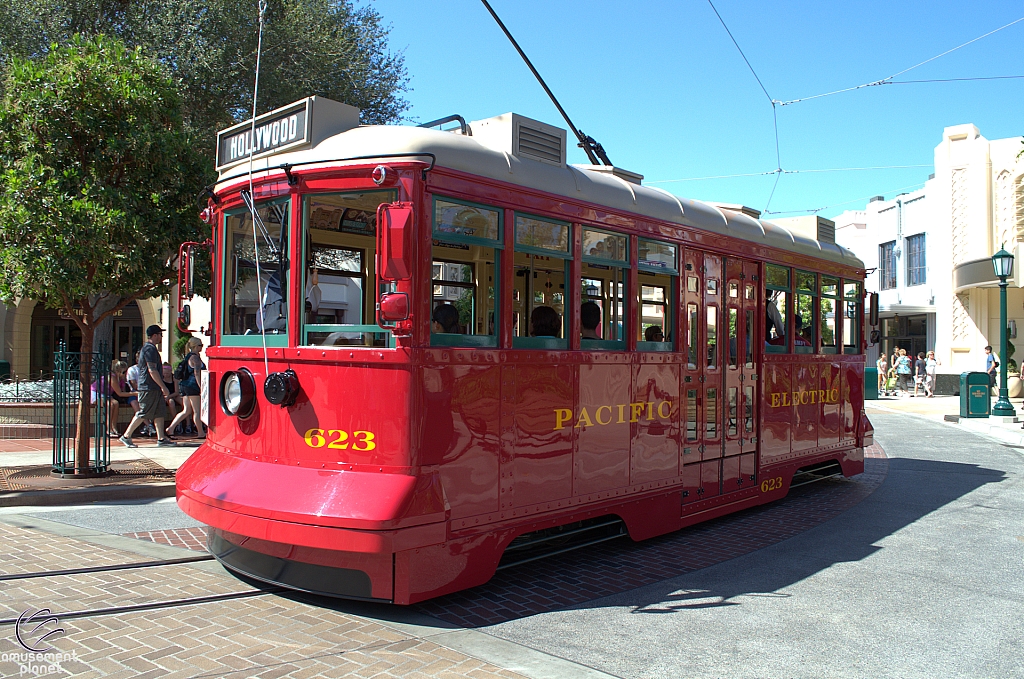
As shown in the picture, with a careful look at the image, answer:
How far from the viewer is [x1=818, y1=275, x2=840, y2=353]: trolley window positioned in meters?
9.58

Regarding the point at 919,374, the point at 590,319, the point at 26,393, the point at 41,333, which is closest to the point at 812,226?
the point at 590,319

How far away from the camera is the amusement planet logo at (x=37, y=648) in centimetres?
385

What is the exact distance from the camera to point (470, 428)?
506cm

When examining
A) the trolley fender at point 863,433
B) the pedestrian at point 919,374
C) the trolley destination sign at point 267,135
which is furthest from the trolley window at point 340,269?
the pedestrian at point 919,374

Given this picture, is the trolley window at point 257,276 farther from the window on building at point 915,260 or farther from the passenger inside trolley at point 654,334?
the window on building at point 915,260

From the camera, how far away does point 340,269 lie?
5.39 metres

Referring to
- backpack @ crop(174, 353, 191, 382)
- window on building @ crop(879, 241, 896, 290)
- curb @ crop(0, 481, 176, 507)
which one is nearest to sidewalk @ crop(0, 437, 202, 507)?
curb @ crop(0, 481, 176, 507)

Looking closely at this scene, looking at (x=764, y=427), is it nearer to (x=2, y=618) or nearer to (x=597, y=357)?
(x=597, y=357)

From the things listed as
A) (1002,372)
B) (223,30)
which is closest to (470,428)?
(223,30)

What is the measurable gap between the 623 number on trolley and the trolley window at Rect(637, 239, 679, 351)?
8.73 feet

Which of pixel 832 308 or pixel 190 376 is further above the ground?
pixel 832 308

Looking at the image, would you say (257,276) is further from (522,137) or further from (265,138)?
(522,137)

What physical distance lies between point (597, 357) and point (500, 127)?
6.04ft

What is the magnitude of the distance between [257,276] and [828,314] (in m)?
7.20
